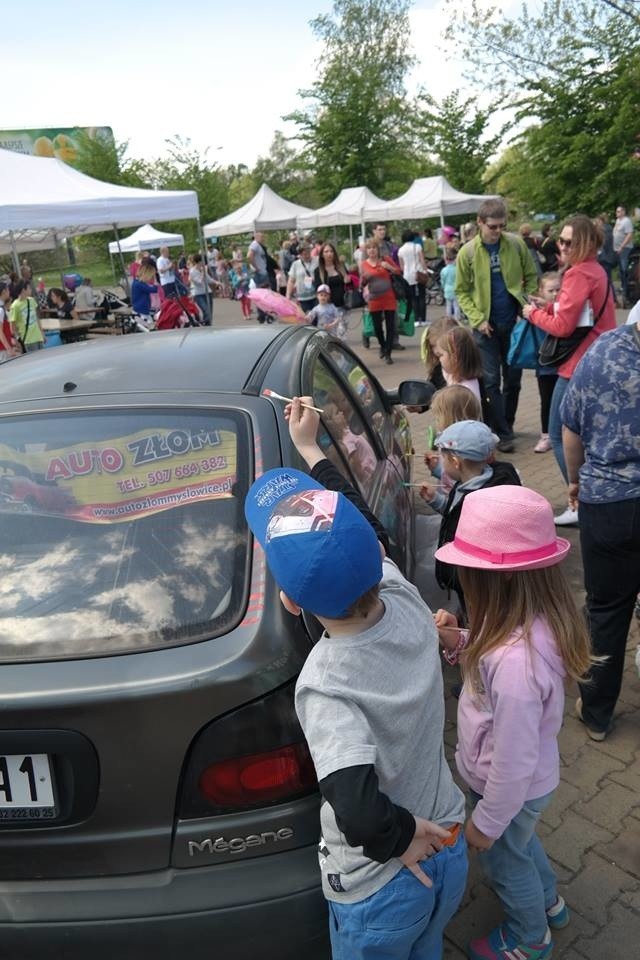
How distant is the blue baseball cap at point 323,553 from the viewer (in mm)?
1337

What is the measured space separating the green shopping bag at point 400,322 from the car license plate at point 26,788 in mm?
10494

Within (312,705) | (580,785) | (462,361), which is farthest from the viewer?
Answer: (462,361)

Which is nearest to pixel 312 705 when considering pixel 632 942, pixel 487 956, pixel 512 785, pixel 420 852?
pixel 420 852

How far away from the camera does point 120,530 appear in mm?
1943

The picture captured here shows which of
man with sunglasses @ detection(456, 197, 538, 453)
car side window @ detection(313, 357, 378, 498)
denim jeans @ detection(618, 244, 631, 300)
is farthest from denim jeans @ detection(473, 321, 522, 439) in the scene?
denim jeans @ detection(618, 244, 631, 300)

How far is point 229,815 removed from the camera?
1.67 m

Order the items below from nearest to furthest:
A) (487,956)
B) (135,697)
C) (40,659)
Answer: (135,697) → (40,659) → (487,956)

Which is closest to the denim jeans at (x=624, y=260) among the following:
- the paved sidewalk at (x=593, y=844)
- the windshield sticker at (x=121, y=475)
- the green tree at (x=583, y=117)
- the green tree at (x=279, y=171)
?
the green tree at (x=583, y=117)

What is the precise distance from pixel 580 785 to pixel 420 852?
5.27 feet

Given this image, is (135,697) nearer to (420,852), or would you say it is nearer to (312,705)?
(312,705)

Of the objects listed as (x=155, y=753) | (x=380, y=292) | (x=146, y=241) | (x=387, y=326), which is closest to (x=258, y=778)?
(x=155, y=753)

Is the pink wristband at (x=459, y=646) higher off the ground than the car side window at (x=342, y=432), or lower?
lower

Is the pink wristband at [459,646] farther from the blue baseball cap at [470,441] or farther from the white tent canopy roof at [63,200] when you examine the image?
the white tent canopy roof at [63,200]

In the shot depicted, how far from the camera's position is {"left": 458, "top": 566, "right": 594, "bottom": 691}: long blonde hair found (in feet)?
6.11
